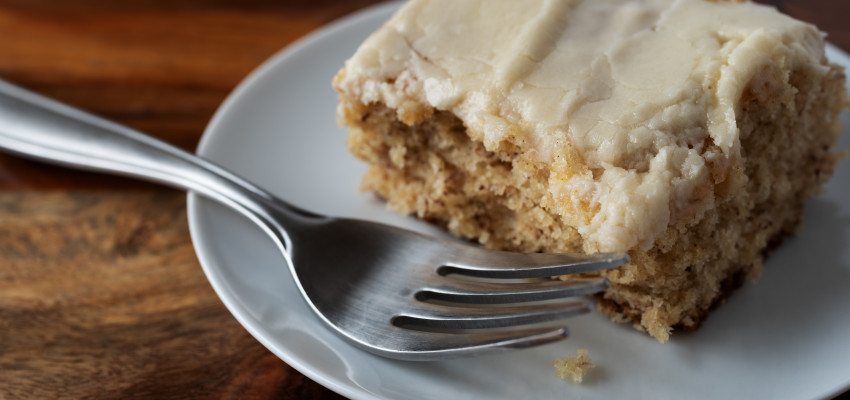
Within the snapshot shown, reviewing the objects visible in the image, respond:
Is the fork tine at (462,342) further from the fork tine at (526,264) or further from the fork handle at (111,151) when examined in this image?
the fork handle at (111,151)

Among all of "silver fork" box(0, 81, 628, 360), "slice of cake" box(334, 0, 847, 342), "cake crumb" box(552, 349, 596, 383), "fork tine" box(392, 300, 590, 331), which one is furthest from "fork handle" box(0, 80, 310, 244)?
"cake crumb" box(552, 349, 596, 383)

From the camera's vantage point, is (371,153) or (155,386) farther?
(371,153)

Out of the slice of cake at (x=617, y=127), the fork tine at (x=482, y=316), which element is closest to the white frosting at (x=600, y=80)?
the slice of cake at (x=617, y=127)

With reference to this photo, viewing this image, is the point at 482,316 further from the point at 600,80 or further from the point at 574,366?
the point at 600,80

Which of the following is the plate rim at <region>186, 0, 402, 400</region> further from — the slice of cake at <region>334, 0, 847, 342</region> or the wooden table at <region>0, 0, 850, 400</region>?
the slice of cake at <region>334, 0, 847, 342</region>

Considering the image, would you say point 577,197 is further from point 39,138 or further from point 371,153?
point 39,138

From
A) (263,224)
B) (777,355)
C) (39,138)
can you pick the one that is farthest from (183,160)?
(777,355)

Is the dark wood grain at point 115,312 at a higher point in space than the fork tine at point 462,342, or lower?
lower

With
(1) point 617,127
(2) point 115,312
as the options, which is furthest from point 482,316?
(2) point 115,312
